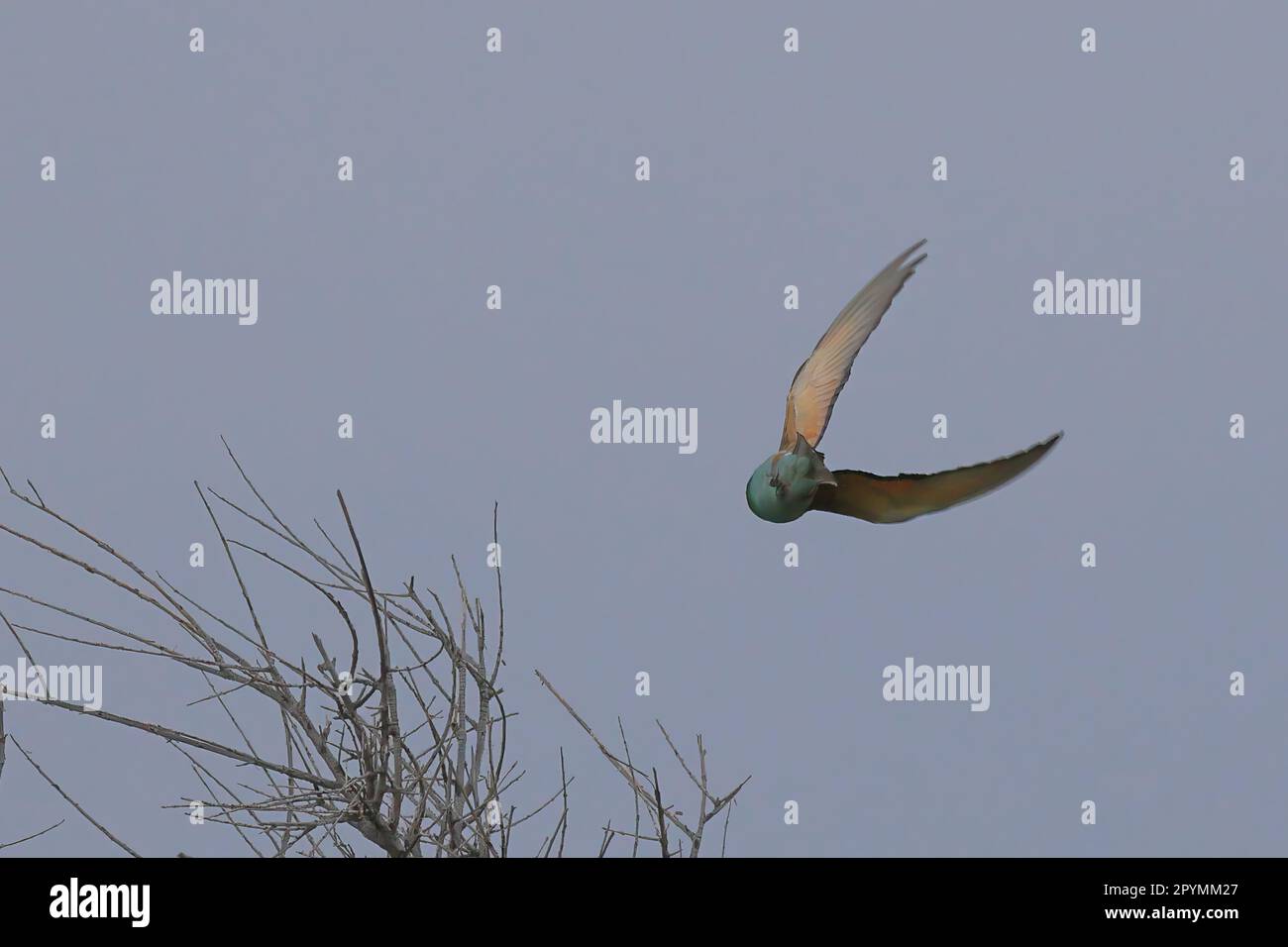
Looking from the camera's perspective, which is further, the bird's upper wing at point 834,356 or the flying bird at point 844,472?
the bird's upper wing at point 834,356

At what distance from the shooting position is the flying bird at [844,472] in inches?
47.2

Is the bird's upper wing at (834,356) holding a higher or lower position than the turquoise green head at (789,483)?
higher

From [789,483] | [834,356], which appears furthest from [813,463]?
[834,356]

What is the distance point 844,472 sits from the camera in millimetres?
1269

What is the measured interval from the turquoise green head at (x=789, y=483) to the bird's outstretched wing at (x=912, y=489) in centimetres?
2

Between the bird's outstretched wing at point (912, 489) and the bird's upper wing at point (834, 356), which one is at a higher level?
the bird's upper wing at point (834, 356)

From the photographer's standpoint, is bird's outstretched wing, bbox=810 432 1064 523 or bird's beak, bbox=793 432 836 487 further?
bird's beak, bbox=793 432 836 487

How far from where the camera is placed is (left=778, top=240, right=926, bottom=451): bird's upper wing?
132cm

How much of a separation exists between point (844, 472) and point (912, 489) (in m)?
0.07

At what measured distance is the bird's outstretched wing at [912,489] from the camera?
1.15 meters

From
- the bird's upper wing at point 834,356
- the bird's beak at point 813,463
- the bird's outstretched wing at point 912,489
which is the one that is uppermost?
the bird's upper wing at point 834,356
